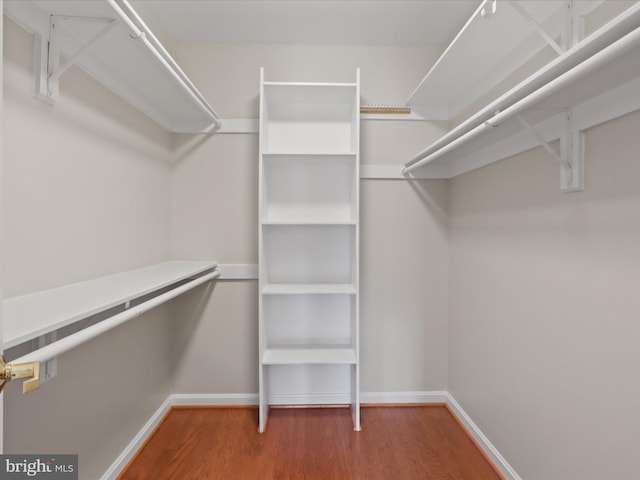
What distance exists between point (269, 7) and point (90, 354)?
184 cm

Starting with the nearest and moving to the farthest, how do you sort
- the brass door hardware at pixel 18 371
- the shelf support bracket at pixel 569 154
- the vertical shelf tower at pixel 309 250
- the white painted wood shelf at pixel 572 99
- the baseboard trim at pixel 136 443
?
1. the brass door hardware at pixel 18 371
2. the white painted wood shelf at pixel 572 99
3. the shelf support bracket at pixel 569 154
4. the baseboard trim at pixel 136 443
5. the vertical shelf tower at pixel 309 250

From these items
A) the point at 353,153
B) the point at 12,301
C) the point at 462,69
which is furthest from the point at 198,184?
the point at 462,69

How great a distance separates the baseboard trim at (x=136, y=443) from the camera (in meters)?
1.48

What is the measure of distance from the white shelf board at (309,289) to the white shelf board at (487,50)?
1200mm

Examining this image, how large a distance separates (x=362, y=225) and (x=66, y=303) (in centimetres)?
159

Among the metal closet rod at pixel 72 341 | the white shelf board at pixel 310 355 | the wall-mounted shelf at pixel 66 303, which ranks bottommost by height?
the white shelf board at pixel 310 355

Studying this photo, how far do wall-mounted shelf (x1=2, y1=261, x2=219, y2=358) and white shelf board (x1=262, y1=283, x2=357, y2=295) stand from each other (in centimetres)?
64

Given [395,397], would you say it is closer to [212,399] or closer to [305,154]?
[212,399]

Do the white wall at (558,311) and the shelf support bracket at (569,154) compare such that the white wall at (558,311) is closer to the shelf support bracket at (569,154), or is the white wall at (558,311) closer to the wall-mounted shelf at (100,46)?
the shelf support bracket at (569,154)

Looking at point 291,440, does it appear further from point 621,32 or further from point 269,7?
point 269,7

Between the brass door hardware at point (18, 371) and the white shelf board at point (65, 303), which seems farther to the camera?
the white shelf board at point (65, 303)

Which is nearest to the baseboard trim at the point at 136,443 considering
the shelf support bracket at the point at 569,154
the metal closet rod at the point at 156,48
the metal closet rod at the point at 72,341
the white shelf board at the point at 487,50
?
the metal closet rod at the point at 72,341

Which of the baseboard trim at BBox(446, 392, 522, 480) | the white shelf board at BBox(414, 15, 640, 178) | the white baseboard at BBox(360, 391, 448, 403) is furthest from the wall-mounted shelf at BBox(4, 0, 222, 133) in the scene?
the baseboard trim at BBox(446, 392, 522, 480)

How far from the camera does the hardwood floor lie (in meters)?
1.57
